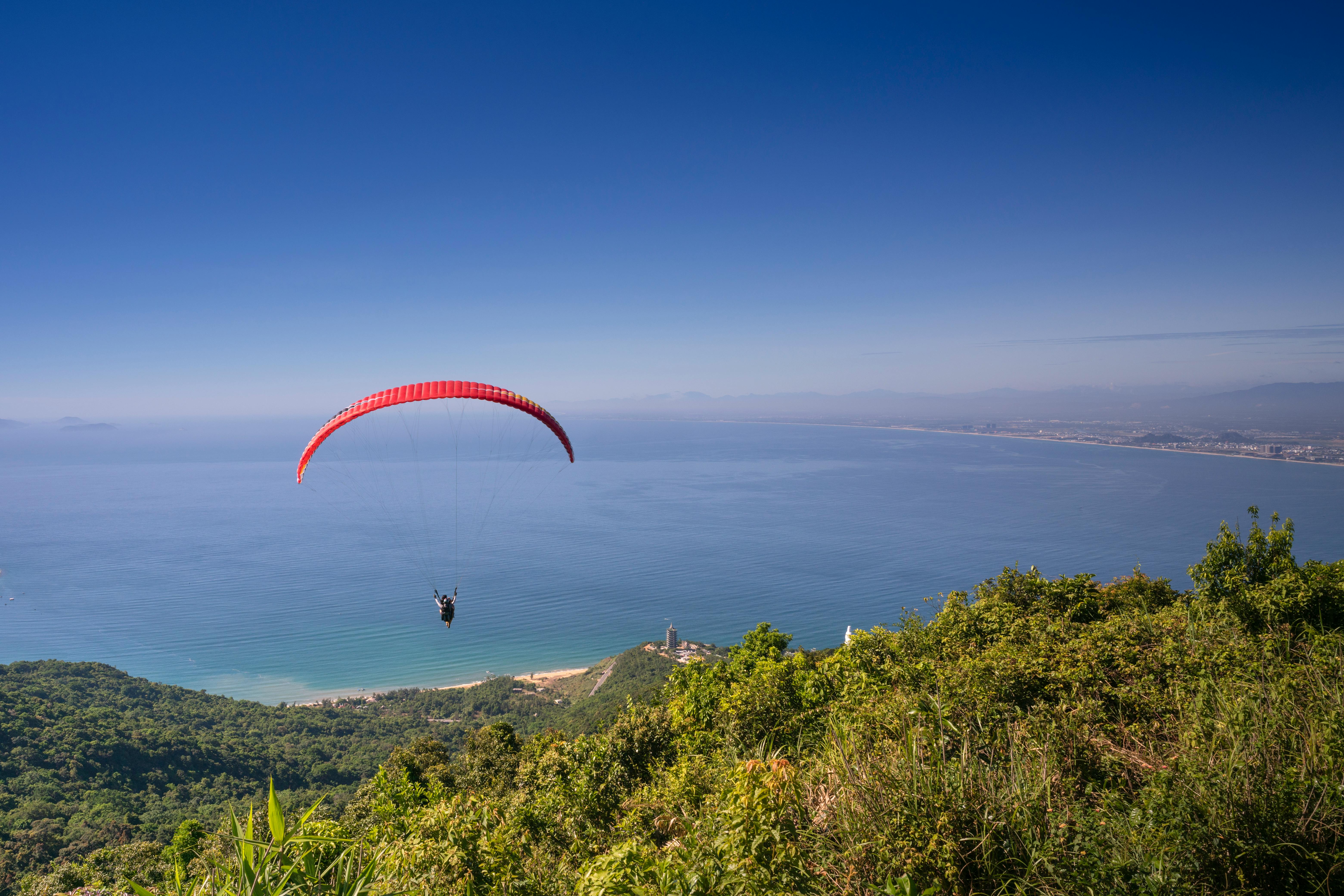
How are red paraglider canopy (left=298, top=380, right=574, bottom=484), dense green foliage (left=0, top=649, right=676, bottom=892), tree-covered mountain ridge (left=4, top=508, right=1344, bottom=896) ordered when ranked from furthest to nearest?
dense green foliage (left=0, top=649, right=676, bottom=892)
red paraglider canopy (left=298, top=380, right=574, bottom=484)
tree-covered mountain ridge (left=4, top=508, right=1344, bottom=896)

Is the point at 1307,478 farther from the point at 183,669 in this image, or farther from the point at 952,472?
the point at 183,669

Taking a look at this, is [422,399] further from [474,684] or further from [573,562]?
[573,562]

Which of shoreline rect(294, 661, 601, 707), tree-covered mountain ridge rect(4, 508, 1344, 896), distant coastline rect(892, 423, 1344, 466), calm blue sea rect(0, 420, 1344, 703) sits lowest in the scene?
shoreline rect(294, 661, 601, 707)

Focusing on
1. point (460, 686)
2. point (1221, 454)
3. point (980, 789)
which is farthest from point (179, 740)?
point (1221, 454)

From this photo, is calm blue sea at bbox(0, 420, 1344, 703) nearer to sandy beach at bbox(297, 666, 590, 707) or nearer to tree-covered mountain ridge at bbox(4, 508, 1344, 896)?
sandy beach at bbox(297, 666, 590, 707)

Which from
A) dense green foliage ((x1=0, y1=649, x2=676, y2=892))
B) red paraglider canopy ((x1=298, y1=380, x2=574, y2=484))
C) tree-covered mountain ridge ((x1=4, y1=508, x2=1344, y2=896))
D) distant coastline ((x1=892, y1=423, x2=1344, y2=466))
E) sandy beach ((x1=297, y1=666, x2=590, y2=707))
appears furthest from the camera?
distant coastline ((x1=892, y1=423, x2=1344, y2=466))

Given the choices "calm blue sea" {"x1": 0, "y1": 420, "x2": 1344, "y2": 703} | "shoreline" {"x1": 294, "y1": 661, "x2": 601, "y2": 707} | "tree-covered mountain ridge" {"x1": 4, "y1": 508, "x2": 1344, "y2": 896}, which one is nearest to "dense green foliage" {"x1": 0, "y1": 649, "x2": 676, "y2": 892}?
"shoreline" {"x1": 294, "y1": 661, "x2": 601, "y2": 707}
